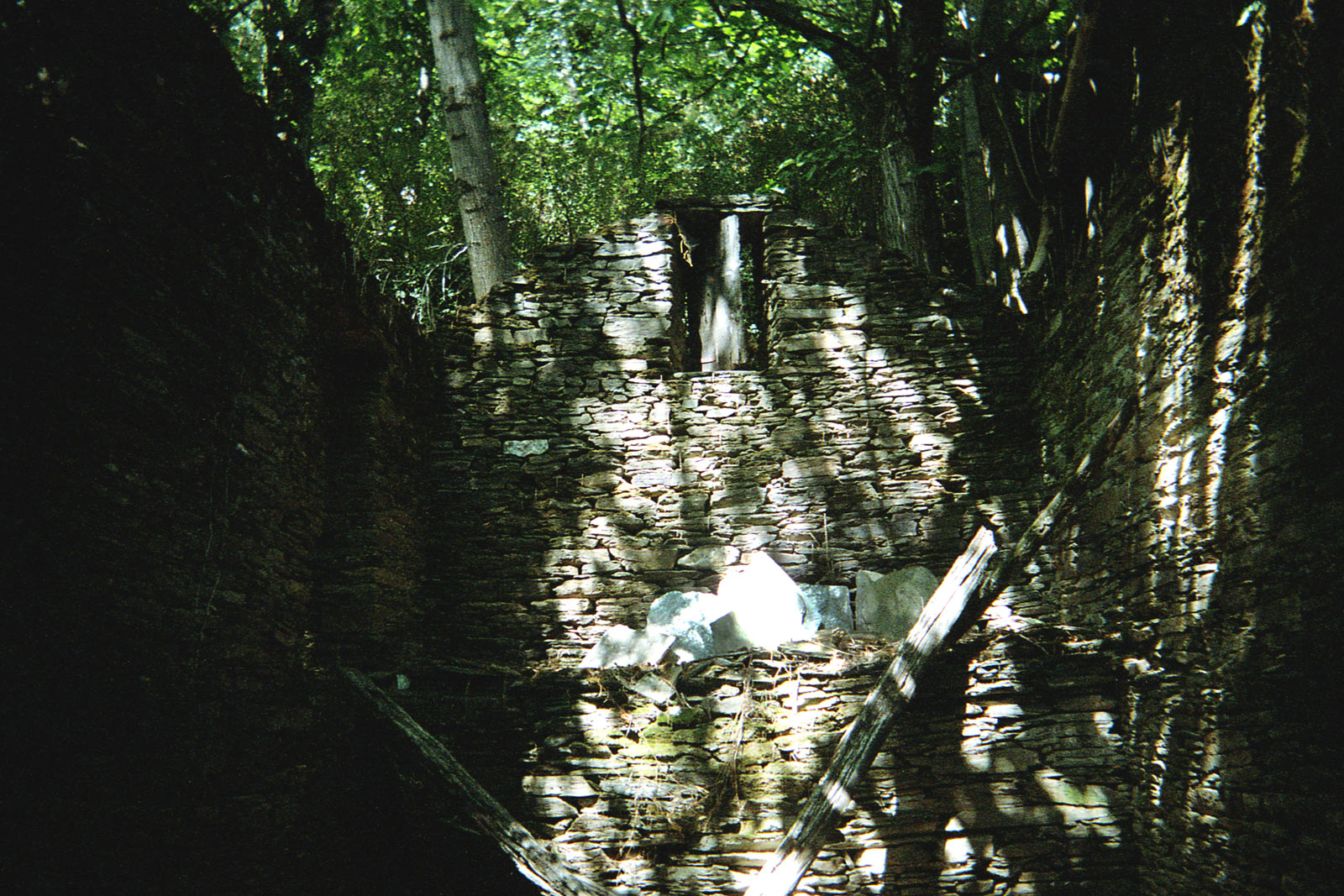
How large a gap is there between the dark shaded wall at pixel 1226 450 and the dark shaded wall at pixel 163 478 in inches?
141

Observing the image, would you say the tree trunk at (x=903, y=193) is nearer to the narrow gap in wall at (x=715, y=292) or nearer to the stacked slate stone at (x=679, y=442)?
the stacked slate stone at (x=679, y=442)

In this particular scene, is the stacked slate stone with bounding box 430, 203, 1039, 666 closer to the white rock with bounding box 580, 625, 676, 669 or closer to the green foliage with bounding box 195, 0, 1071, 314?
the white rock with bounding box 580, 625, 676, 669

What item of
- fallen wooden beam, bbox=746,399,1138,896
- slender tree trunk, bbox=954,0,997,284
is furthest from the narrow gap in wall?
fallen wooden beam, bbox=746,399,1138,896

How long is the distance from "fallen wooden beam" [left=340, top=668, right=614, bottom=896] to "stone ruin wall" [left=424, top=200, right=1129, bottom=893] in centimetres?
17

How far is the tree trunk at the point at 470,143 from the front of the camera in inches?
254

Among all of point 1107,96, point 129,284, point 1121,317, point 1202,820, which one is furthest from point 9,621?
point 1107,96

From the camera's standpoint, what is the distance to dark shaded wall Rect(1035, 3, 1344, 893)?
8.16ft

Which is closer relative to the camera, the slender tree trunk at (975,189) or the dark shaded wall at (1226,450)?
the dark shaded wall at (1226,450)

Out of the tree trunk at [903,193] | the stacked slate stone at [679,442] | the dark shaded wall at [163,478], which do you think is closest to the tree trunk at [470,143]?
the stacked slate stone at [679,442]

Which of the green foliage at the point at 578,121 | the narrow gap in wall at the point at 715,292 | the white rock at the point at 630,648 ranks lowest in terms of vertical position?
the white rock at the point at 630,648

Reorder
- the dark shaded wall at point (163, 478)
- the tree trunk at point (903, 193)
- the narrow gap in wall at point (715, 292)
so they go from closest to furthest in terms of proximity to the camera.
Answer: the dark shaded wall at point (163, 478), the narrow gap in wall at point (715, 292), the tree trunk at point (903, 193)

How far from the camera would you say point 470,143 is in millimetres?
6445

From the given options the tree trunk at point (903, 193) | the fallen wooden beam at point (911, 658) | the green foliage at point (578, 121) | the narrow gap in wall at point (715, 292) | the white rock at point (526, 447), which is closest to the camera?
the fallen wooden beam at point (911, 658)

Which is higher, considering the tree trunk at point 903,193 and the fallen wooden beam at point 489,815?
the tree trunk at point 903,193
